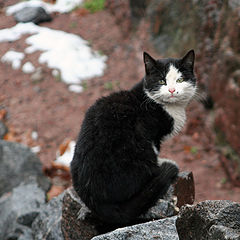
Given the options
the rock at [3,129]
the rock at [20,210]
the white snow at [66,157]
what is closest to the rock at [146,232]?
the rock at [20,210]

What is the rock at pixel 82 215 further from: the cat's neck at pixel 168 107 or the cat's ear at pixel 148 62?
the cat's ear at pixel 148 62

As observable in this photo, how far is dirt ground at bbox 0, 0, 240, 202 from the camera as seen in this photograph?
5.88 meters

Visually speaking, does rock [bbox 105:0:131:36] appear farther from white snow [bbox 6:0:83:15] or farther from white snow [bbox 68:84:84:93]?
white snow [bbox 68:84:84:93]

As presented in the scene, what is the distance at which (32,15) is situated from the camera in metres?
9.07

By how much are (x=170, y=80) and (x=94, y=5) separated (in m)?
7.05

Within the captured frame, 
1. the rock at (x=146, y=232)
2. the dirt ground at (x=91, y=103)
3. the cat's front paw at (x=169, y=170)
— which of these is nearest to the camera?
the rock at (x=146, y=232)

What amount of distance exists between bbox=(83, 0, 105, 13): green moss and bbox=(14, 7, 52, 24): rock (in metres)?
1.15

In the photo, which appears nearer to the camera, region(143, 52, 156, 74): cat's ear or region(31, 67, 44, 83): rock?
region(143, 52, 156, 74): cat's ear

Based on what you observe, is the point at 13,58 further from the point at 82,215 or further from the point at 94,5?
the point at 82,215

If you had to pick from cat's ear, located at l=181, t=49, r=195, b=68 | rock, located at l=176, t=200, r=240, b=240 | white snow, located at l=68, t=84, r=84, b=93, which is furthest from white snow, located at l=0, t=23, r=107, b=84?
rock, located at l=176, t=200, r=240, b=240

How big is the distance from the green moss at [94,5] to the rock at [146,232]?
26.4 ft

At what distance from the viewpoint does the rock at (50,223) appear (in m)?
3.89

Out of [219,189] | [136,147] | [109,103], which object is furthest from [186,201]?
[219,189]

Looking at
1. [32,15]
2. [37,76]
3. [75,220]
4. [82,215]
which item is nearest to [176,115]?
[82,215]
